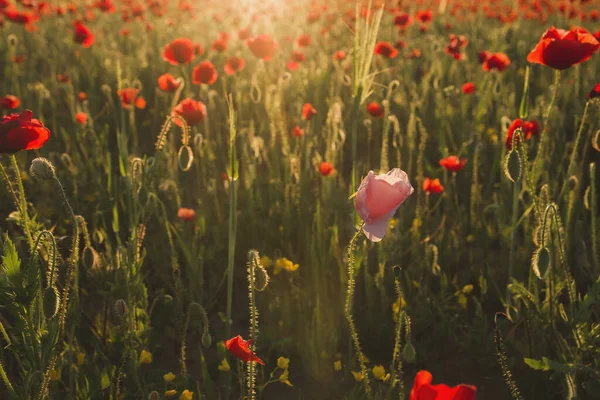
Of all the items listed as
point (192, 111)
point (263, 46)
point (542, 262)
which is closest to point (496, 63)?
point (263, 46)

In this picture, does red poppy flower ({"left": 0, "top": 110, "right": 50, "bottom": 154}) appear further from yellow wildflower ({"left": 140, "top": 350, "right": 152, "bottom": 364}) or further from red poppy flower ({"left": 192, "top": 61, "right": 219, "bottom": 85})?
red poppy flower ({"left": 192, "top": 61, "right": 219, "bottom": 85})

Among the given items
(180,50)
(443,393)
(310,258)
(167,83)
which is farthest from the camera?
(180,50)

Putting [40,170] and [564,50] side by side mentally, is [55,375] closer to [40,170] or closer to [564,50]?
[40,170]

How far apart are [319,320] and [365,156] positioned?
1864mm

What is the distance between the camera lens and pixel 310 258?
2387 mm

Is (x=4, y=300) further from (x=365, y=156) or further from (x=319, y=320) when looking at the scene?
(x=365, y=156)

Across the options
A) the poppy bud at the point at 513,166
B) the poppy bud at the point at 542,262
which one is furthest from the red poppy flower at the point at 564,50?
the poppy bud at the point at 542,262

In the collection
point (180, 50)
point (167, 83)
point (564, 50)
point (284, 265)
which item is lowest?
point (284, 265)

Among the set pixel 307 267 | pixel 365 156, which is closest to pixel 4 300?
pixel 307 267

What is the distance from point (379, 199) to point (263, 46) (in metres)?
2.44

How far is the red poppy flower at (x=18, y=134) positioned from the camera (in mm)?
1499

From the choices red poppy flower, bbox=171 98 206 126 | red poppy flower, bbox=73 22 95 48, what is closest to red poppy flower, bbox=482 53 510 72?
red poppy flower, bbox=171 98 206 126

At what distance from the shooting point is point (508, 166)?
1.78m

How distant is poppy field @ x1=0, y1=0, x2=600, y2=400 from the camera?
5.16ft
